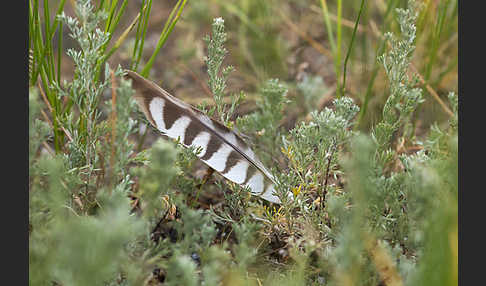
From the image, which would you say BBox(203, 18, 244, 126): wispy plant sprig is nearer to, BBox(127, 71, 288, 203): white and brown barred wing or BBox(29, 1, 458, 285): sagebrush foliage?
BBox(29, 1, 458, 285): sagebrush foliage

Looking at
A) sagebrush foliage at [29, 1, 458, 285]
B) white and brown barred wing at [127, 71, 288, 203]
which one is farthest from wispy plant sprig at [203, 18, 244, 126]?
white and brown barred wing at [127, 71, 288, 203]

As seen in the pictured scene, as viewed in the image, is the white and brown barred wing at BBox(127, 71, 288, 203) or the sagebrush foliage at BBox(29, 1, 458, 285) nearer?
the sagebrush foliage at BBox(29, 1, 458, 285)

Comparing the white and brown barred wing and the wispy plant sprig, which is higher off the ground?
the wispy plant sprig

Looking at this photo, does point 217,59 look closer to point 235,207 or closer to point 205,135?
point 205,135

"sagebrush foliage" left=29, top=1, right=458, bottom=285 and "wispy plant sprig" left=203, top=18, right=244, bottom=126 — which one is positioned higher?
"wispy plant sprig" left=203, top=18, right=244, bottom=126

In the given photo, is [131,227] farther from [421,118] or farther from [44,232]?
→ [421,118]

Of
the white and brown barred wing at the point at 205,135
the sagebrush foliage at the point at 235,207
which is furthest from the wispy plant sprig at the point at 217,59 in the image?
the white and brown barred wing at the point at 205,135
